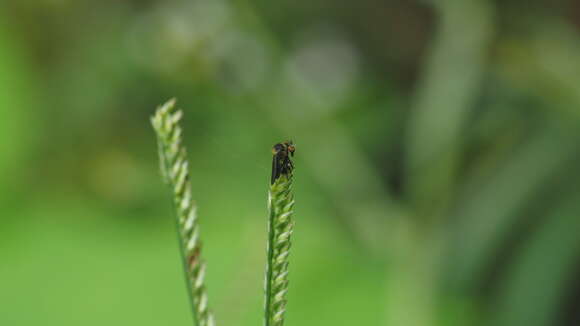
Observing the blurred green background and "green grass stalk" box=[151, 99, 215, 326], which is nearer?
"green grass stalk" box=[151, 99, 215, 326]

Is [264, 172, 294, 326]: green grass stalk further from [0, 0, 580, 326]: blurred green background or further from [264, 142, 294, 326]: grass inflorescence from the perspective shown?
[0, 0, 580, 326]: blurred green background

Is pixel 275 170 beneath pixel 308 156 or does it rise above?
beneath

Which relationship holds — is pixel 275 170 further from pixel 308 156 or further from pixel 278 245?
pixel 308 156

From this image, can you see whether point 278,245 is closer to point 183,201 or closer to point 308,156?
point 183,201

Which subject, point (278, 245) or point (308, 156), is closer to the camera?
point (278, 245)

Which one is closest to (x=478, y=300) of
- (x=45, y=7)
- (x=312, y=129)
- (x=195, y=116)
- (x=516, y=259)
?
(x=516, y=259)

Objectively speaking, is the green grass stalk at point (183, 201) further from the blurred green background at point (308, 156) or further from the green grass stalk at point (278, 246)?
the blurred green background at point (308, 156)

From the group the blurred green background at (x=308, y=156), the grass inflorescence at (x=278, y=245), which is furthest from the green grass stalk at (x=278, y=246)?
the blurred green background at (x=308, y=156)

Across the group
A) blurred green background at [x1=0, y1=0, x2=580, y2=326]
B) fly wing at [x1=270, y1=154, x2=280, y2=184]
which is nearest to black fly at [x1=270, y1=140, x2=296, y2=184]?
fly wing at [x1=270, y1=154, x2=280, y2=184]

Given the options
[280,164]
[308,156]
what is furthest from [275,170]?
[308,156]
